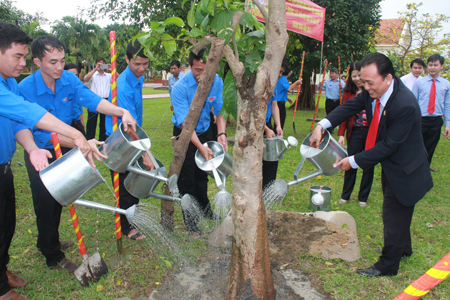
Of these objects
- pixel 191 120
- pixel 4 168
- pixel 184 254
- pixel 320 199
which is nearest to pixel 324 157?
pixel 320 199

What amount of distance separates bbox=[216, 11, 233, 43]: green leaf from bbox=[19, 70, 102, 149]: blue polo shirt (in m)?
1.48

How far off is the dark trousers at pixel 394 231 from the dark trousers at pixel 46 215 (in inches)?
110

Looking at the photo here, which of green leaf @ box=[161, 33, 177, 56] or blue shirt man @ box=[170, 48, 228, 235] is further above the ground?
green leaf @ box=[161, 33, 177, 56]

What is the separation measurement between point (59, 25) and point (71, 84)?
53774 mm

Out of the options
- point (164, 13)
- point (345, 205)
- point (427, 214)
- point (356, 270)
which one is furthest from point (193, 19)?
point (164, 13)

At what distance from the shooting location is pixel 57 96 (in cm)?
275

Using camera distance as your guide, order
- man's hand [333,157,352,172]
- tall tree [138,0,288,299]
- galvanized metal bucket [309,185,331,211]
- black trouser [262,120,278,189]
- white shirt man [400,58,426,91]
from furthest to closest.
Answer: white shirt man [400,58,426,91] → black trouser [262,120,278,189] → galvanized metal bucket [309,185,331,211] → man's hand [333,157,352,172] → tall tree [138,0,288,299]

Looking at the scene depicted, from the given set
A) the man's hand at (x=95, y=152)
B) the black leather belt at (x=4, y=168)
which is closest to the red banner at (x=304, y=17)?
the man's hand at (x=95, y=152)

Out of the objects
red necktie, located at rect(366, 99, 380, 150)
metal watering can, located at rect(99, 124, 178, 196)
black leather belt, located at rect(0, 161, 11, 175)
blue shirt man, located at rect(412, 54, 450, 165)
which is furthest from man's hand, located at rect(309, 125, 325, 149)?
blue shirt man, located at rect(412, 54, 450, 165)

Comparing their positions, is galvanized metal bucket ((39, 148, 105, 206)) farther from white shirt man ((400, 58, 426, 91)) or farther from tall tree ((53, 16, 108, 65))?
tall tree ((53, 16, 108, 65))

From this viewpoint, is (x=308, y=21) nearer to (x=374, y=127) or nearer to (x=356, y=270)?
(x=374, y=127)

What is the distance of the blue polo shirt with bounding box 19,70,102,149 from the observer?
8.68ft

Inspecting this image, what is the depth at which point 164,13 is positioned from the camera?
8.45 meters

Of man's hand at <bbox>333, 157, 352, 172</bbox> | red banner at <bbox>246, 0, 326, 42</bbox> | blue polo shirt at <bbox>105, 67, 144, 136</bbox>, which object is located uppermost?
red banner at <bbox>246, 0, 326, 42</bbox>
